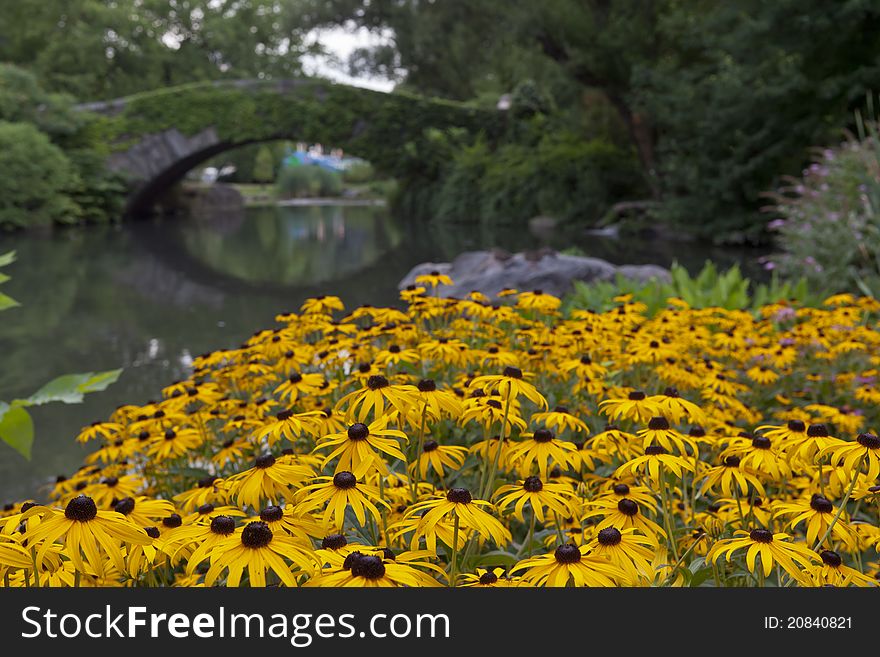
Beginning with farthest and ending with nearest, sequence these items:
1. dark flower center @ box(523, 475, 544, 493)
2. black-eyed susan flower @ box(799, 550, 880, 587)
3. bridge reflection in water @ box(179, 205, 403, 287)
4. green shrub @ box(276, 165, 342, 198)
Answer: green shrub @ box(276, 165, 342, 198) < bridge reflection in water @ box(179, 205, 403, 287) < dark flower center @ box(523, 475, 544, 493) < black-eyed susan flower @ box(799, 550, 880, 587)

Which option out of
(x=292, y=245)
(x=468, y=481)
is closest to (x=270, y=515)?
(x=468, y=481)

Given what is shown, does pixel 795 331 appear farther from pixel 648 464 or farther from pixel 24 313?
pixel 24 313

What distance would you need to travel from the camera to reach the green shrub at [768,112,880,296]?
5.61 metres

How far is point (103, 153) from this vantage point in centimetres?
2119

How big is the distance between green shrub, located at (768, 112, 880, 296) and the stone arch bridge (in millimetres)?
15723

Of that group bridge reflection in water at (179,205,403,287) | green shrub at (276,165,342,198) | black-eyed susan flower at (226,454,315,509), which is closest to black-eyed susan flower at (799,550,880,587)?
black-eyed susan flower at (226,454,315,509)

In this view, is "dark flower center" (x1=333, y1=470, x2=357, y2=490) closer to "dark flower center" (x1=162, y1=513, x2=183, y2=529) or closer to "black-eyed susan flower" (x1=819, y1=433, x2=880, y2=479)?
"dark flower center" (x1=162, y1=513, x2=183, y2=529)

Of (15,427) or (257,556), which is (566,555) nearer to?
(257,556)

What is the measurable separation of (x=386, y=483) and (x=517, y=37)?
51.5 ft

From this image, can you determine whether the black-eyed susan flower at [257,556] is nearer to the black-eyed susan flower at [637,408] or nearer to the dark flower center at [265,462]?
the dark flower center at [265,462]

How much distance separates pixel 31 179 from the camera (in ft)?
A: 58.8

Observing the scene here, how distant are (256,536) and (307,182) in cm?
4098

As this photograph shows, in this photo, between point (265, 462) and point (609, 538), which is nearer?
point (609, 538)

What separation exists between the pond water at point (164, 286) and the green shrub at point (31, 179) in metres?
0.76
